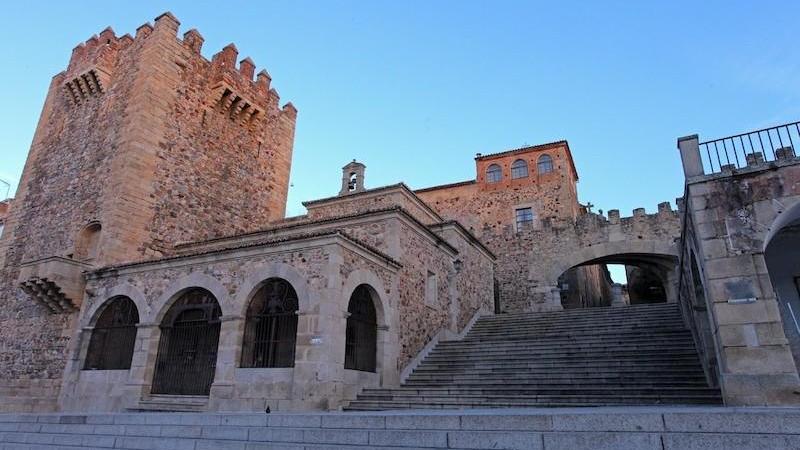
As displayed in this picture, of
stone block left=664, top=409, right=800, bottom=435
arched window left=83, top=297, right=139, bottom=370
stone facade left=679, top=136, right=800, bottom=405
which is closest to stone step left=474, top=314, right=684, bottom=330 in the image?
stone facade left=679, top=136, right=800, bottom=405

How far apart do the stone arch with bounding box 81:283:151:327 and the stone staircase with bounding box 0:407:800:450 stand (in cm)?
503

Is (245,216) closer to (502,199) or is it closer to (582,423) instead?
(502,199)

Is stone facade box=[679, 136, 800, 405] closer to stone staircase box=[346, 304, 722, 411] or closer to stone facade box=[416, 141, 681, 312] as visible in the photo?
stone staircase box=[346, 304, 722, 411]

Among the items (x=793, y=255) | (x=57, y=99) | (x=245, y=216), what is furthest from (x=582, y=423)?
(x=57, y=99)

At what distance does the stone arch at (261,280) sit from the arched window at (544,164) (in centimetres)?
1591

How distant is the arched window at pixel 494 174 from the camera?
23281 mm

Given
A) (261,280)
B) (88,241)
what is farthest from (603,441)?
(88,241)

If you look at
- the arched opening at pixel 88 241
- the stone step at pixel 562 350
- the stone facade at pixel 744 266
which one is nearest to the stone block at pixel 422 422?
the stone facade at pixel 744 266

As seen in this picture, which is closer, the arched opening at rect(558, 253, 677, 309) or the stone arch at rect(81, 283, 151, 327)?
the stone arch at rect(81, 283, 151, 327)

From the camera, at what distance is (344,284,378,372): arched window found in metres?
10.1

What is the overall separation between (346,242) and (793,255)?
9528mm

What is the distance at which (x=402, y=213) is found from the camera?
12.0m

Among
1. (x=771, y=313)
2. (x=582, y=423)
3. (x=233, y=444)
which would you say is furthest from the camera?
(x=771, y=313)

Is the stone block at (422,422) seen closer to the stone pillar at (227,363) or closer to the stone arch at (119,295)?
the stone pillar at (227,363)
